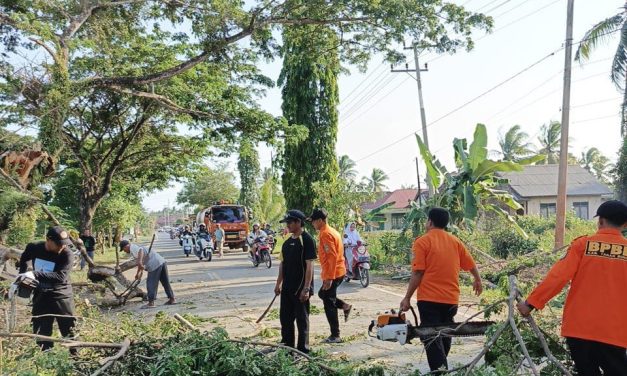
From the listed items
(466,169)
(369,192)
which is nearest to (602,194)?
(369,192)

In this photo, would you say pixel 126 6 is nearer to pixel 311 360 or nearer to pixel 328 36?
pixel 328 36

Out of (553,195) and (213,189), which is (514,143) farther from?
(213,189)

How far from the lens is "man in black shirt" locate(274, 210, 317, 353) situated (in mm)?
6551

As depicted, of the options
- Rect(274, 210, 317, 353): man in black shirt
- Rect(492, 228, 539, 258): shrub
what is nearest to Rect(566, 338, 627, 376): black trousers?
Rect(274, 210, 317, 353): man in black shirt

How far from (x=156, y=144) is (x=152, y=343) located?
673 inches

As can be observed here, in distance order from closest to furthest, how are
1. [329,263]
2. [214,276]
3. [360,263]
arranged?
1. [329,263]
2. [360,263]
3. [214,276]

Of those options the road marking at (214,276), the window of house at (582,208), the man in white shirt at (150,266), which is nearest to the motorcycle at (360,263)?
the man in white shirt at (150,266)

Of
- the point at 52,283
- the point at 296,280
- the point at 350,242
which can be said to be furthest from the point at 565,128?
the point at 52,283

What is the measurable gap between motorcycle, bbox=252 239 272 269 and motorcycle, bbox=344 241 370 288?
6323 millimetres

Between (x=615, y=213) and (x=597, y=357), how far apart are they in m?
1.03

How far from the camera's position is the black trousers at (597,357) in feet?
12.5

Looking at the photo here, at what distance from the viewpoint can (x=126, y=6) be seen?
14.9 meters

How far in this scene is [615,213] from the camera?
4.00 meters

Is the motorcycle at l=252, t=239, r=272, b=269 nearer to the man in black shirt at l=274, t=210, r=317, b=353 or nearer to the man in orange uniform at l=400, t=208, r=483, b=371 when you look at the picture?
the man in black shirt at l=274, t=210, r=317, b=353
